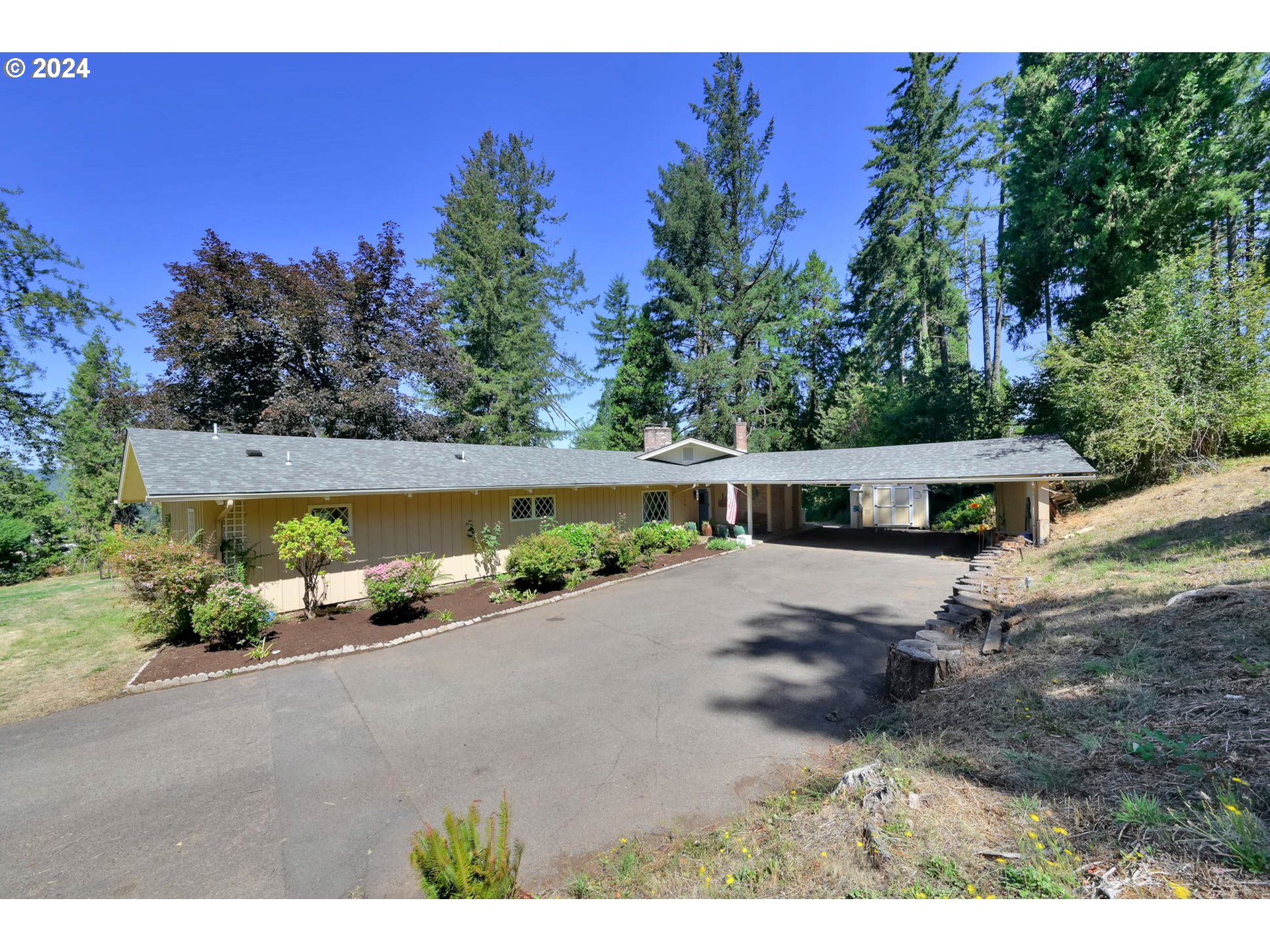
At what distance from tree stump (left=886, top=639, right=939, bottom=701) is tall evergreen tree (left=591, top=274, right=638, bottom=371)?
26874mm

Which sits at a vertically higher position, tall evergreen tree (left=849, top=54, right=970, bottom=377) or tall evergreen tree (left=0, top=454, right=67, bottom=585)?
tall evergreen tree (left=849, top=54, right=970, bottom=377)

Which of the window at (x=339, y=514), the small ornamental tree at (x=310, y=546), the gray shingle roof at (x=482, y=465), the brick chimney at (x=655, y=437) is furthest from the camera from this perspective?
the brick chimney at (x=655, y=437)

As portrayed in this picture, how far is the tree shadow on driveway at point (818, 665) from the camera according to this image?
16.2 ft

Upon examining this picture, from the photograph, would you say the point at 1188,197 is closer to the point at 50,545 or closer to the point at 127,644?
the point at 127,644

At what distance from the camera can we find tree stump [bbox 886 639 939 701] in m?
4.74

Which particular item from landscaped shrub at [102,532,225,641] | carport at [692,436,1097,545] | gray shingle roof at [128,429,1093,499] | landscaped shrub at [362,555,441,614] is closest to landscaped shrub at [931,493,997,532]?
carport at [692,436,1097,545]

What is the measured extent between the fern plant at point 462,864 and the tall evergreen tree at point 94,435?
24896 mm

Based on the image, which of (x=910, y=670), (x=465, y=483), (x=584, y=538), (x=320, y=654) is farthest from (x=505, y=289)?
(x=910, y=670)

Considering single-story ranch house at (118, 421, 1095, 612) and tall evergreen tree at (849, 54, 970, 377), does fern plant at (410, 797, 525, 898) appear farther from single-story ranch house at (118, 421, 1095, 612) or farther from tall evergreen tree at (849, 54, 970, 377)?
tall evergreen tree at (849, 54, 970, 377)

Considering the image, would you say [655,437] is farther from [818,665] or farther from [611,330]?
[818,665]

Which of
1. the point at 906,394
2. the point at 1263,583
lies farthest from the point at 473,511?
the point at 906,394

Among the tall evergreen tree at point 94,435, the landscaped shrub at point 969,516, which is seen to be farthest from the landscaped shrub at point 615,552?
the tall evergreen tree at point 94,435

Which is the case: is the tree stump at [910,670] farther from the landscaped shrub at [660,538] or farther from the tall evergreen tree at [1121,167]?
the tall evergreen tree at [1121,167]

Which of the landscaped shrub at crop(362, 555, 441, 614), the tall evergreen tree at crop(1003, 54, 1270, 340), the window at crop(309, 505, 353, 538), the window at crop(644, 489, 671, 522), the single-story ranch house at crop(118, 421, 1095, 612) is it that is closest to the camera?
the landscaped shrub at crop(362, 555, 441, 614)
